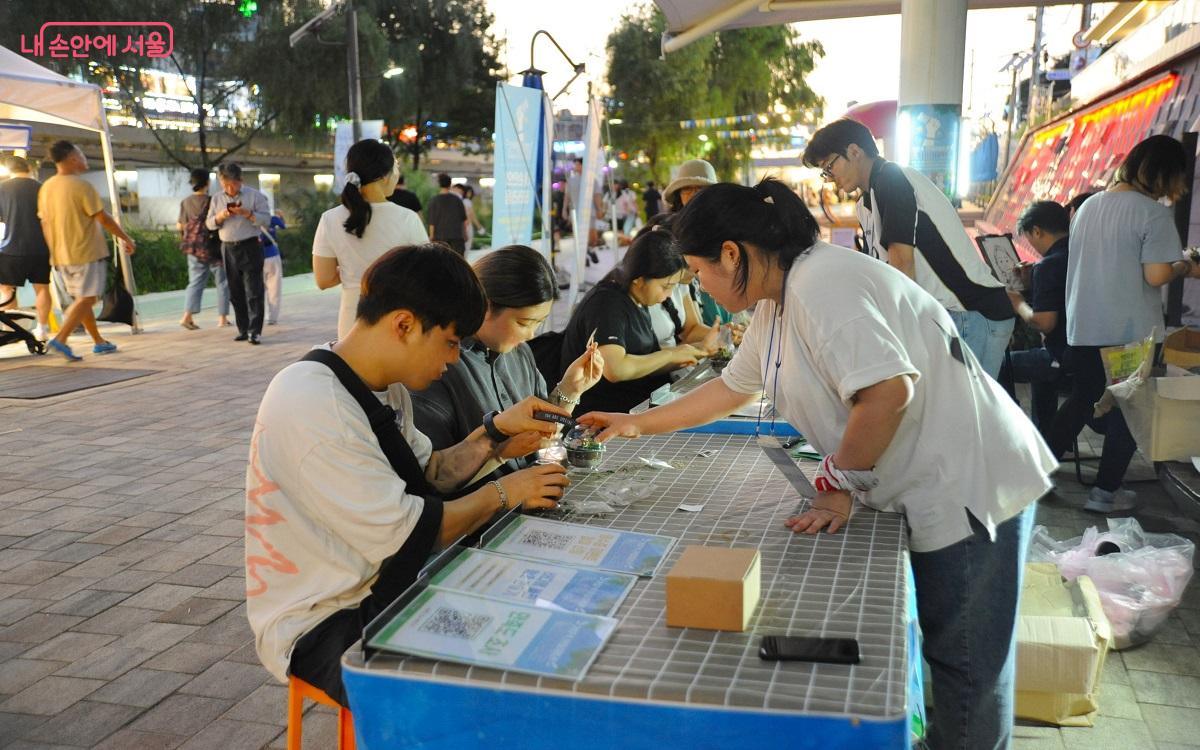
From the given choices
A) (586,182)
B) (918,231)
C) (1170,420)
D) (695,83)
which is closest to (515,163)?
(586,182)

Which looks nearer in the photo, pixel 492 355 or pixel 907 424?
pixel 907 424

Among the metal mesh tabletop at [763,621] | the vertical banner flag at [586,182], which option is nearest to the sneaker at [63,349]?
the vertical banner flag at [586,182]

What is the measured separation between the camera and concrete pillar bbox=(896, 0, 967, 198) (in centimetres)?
592

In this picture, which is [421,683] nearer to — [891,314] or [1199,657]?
[891,314]

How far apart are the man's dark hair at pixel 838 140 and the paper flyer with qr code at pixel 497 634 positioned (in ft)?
9.09

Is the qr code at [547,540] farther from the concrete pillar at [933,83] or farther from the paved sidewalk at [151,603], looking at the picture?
the concrete pillar at [933,83]

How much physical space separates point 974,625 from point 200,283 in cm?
1039

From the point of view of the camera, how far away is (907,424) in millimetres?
1997

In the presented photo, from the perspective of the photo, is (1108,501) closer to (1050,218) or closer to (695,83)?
(1050,218)

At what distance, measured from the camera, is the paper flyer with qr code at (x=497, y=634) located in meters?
1.42

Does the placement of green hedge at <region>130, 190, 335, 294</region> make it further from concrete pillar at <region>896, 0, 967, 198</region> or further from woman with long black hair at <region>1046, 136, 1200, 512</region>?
woman with long black hair at <region>1046, 136, 1200, 512</region>

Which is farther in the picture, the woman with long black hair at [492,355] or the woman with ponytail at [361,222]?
the woman with ponytail at [361,222]

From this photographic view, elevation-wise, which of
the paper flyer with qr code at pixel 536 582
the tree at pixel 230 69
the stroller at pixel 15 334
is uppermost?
the tree at pixel 230 69

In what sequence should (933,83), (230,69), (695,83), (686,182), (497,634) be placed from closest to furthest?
1. (497,634)
2. (686,182)
3. (933,83)
4. (230,69)
5. (695,83)
